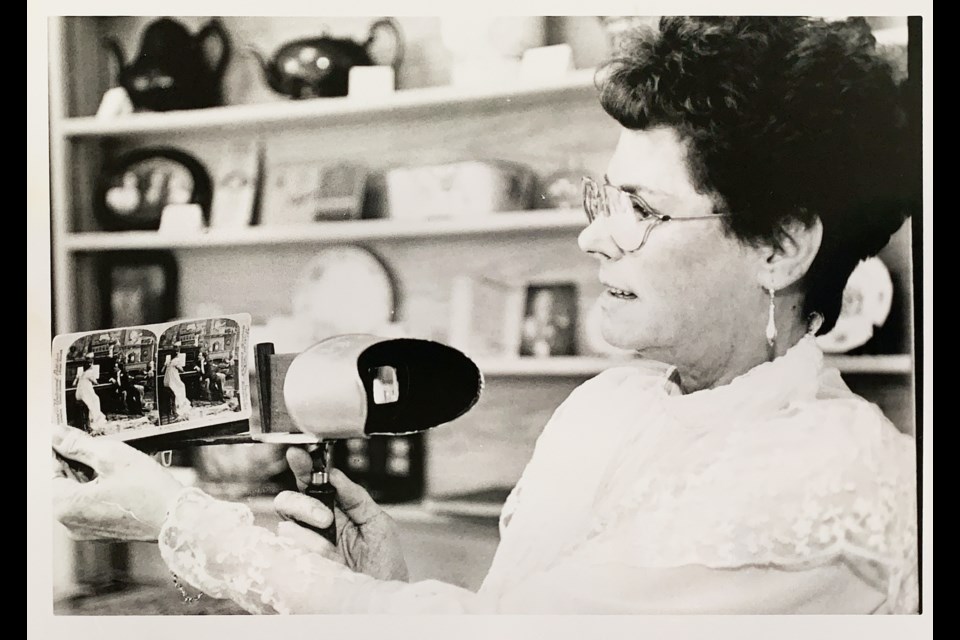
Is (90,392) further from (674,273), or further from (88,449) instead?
(674,273)

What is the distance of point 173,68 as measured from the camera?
6.36ft

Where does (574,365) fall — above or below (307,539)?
above

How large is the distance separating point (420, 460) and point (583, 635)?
536 millimetres

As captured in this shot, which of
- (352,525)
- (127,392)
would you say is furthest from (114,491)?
(352,525)

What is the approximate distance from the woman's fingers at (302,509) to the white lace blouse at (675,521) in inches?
2.5

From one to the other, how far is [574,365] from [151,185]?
42.2 inches

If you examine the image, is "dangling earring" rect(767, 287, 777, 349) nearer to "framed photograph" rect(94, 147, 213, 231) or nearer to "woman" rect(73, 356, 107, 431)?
"framed photograph" rect(94, 147, 213, 231)

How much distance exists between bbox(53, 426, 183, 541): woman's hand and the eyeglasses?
1.15 m

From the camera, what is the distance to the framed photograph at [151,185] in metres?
1.95

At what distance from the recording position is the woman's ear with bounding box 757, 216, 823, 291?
1.83 m

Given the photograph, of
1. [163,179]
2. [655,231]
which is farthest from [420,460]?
[163,179]

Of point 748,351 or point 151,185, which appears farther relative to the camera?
point 151,185

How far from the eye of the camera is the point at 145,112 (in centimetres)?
195

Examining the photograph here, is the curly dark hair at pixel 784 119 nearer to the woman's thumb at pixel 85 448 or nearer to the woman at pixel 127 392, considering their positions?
the woman at pixel 127 392
